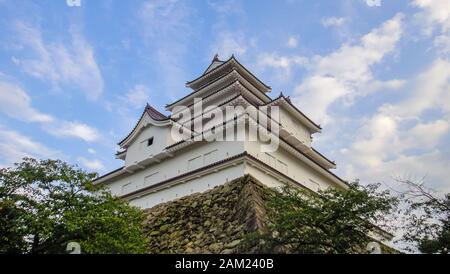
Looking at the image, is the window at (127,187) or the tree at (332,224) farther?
the window at (127,187)

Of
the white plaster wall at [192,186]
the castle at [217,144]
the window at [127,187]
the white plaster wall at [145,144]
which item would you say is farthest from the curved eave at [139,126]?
the white plaster wall at [192,186]

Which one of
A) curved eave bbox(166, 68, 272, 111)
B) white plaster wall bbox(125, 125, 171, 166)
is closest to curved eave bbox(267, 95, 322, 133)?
curved eave bbox(166, 68, 272, 111)

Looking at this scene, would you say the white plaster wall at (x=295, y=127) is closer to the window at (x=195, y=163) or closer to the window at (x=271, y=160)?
the window at (x=271, y=160)

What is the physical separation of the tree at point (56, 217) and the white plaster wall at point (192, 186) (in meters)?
4.55

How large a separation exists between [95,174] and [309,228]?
817 centimetres

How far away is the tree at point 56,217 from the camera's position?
38.4ft

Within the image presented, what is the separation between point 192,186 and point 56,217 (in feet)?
23.1

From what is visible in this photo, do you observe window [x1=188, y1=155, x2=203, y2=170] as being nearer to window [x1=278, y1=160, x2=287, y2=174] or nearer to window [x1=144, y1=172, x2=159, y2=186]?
window [x1=144, y1=172, x2=159, y2=186]

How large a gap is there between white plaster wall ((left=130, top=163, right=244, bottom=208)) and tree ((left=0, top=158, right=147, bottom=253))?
455cm

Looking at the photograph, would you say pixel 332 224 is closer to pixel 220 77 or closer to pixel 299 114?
pixel 299 114

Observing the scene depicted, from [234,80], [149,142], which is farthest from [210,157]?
[234,80]

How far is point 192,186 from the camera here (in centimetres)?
1812

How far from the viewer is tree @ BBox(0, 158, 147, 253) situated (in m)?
11.7
